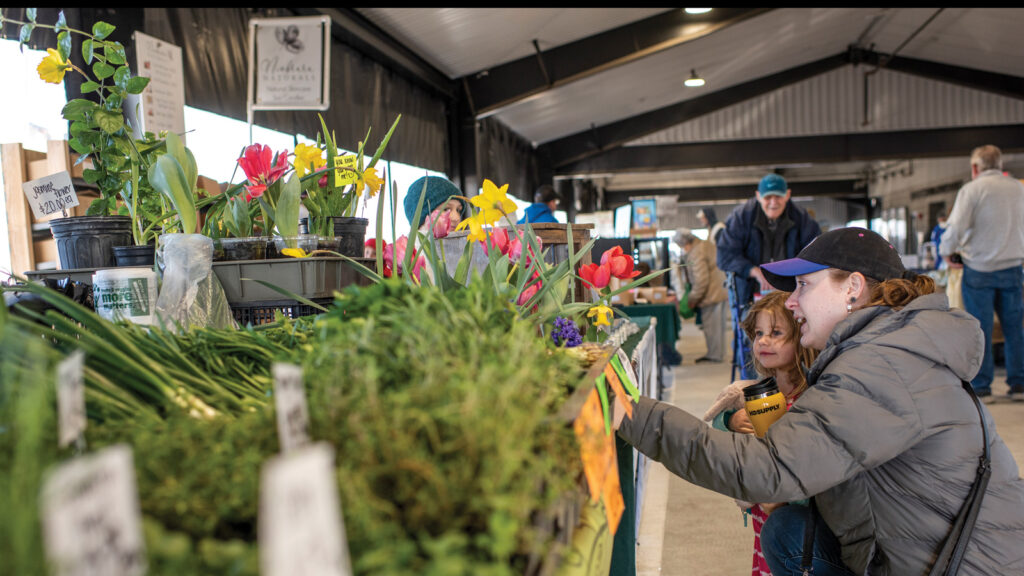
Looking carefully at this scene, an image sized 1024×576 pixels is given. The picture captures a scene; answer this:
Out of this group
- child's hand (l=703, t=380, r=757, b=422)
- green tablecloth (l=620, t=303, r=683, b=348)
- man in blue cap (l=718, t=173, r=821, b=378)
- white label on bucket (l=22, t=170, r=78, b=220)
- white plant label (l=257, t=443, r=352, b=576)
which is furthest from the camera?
green tablecloth (l=620, t=303, r=683, b=348)

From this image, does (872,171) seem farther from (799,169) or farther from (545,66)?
(545,66)

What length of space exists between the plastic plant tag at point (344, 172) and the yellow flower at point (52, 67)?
0.54 meters

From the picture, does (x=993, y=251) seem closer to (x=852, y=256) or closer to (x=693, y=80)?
(x=852, y=256)

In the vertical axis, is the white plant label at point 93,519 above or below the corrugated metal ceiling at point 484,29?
below

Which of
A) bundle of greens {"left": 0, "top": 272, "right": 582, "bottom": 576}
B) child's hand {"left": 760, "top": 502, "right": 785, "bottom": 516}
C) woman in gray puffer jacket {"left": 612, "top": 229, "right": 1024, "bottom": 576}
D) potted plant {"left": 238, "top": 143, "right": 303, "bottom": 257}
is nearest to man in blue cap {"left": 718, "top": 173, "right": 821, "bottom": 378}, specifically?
child's hand {"left": 760, "top": 502, "right": 785, "bottom": 516}

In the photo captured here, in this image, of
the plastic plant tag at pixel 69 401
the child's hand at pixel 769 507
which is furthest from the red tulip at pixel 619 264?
the plastic plant tag at pixel 69 401

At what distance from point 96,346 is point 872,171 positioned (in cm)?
2068

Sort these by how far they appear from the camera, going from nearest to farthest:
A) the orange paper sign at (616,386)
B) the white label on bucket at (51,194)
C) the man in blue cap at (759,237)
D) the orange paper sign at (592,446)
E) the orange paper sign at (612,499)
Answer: the orange paper sign at (592,446) < the orange paper sign at (612,499) < the orange paper sign at (616,386) < the white label on bucket at (51,194) < the man in blue cap at (759,237)

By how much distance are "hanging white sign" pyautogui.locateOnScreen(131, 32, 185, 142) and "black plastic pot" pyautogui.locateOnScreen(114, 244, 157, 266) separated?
148 cm

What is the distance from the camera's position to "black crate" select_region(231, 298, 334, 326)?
56.6 inches

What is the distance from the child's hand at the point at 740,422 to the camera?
183 cm

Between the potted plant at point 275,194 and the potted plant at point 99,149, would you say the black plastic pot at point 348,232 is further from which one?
the potted plant at point 99,149

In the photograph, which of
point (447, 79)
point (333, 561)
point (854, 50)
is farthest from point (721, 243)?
point (854, 50)

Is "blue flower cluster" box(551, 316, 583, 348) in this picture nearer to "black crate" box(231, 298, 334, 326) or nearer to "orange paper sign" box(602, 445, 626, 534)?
"orange paper sign" box(602, 445, 626, 534)
